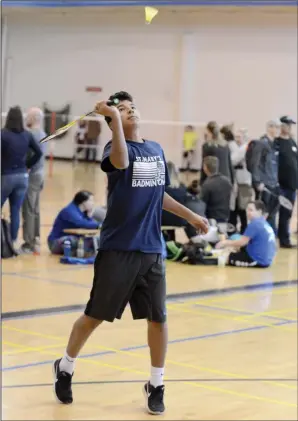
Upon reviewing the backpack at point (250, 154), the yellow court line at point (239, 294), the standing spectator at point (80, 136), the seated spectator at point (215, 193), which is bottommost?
the yellow court line at point (239, 294)

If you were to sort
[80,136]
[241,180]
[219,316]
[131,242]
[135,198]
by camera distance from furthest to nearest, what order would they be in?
[80,136] → [241,180] → [219,316] → [131,242] → [135,198]

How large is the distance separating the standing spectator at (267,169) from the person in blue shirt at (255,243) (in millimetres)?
2020

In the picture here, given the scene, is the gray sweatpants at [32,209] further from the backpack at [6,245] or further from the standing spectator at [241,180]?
the standing spectator at [241,180]

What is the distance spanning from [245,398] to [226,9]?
24.8 metres

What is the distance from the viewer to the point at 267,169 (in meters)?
15.0

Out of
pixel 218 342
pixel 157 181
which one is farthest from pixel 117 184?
pixel 218 342

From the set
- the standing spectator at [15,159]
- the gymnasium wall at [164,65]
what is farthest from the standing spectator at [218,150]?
the gymnasium wall at [164,65]

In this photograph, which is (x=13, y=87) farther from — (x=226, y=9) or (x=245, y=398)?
(x=245, y=398)

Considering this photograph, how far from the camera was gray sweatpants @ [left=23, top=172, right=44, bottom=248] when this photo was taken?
12.8 m

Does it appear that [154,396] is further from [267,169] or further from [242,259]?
[267,169]

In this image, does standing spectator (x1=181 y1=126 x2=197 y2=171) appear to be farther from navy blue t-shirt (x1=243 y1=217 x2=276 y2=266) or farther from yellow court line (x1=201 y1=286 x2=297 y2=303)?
yellow court line (x1=201 y1=286 x2=297 y2=303)

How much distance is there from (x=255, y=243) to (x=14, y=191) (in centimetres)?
334

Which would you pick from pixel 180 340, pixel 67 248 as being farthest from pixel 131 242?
pixel 67 248

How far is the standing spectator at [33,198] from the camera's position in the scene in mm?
12633
